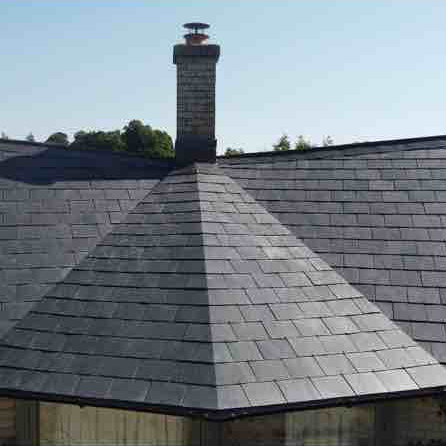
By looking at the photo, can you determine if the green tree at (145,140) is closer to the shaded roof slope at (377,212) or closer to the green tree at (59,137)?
the green tree at (59,137)

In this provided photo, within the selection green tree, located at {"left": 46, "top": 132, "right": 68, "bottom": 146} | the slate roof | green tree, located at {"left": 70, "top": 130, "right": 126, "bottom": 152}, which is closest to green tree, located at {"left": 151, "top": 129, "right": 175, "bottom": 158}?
green tree, located at {"left": 70, "top": 130, "right": 126, "bottom": 152}

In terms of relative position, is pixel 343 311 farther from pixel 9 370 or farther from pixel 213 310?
pixel 9 370

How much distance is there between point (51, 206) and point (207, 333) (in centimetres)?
408

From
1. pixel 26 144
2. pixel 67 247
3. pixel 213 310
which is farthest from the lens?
pixel 26 144

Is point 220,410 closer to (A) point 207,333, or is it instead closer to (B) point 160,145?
(A) point 207,333

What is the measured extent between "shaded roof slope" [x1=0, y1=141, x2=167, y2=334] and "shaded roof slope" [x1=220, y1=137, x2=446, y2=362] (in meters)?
2.03

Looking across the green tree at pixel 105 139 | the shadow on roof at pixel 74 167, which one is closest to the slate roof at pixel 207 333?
the shadow on roof at pixel 74 167

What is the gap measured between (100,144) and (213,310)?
39.0 metres

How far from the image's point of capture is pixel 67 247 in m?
8.82

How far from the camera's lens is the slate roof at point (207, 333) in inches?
245

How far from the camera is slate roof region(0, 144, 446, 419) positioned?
6227mm

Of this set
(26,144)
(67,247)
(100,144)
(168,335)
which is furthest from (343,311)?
(100,144)

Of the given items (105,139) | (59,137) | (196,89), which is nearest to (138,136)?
(105,139)

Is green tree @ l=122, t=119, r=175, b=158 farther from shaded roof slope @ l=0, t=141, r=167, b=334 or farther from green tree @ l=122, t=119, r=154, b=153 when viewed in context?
shaded roof slope @ l=0, t=141, r=167, b=334
